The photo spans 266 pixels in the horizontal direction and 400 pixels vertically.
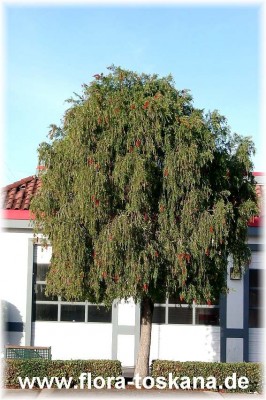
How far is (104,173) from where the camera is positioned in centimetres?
998

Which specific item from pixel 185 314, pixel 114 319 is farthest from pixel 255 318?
pixel 114 319

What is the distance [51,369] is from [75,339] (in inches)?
141

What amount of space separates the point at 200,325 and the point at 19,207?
194 inches

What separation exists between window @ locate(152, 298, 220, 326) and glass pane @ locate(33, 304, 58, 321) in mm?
2298

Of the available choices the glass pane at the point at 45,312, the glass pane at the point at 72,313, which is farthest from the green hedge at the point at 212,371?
the glass pane at the point at 45,312

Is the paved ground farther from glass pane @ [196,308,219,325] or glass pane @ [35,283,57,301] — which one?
glass pane @ [35,283,57,301]

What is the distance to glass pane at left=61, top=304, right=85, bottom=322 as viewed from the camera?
48.8ft

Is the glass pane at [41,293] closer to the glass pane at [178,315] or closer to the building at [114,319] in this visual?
the building at [114,319]

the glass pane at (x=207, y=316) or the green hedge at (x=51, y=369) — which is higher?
the glass pane at (x=207, y=316)

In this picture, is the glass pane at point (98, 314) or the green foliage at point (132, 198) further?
the glass pane at point (98, 314)

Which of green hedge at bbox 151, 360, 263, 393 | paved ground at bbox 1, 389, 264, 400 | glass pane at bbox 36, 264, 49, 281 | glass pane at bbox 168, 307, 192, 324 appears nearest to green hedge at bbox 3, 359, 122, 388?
paved ground at bbox 1, 389, 264, 400

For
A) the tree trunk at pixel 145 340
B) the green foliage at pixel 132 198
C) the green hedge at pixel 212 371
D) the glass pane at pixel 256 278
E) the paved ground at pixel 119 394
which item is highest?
the green foliage at pixel 132 198

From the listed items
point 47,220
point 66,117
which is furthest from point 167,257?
point 66,117

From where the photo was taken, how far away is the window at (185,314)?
585 inches
